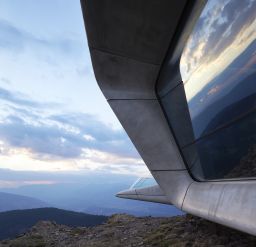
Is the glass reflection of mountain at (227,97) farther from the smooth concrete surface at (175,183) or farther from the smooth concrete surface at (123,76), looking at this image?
the smooth concrete surface at (123,76)

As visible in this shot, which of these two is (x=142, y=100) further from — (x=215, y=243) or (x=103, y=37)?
(x=215, y=243)

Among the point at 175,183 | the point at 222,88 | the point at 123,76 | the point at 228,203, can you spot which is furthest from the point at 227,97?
the point at 123,76

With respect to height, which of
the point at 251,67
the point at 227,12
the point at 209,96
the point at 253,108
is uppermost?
the point at 227,12

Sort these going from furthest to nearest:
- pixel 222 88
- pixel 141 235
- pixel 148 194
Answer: pixel 148 194 < pixel 141 235 < pixel 222 88

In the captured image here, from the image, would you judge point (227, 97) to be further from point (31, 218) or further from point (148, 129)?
point (31, 218)

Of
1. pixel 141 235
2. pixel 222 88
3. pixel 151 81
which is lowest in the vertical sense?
pixel 141 235

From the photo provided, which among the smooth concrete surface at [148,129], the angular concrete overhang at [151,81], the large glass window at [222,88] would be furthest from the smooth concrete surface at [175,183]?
the large glass window at [222,88]

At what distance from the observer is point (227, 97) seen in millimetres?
8531

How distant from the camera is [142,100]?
13.2 metres

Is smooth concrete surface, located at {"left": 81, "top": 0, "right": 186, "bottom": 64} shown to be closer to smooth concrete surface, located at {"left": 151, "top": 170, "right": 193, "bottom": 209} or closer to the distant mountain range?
smooth concrete surface, located at {"left": 151, "top": 170, "right": 193, "bottom": 209}

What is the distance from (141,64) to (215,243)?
20.2ft

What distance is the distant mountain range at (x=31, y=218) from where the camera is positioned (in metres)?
157

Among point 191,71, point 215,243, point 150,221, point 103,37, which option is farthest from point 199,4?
point 150,221

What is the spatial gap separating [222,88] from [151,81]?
4.60m
